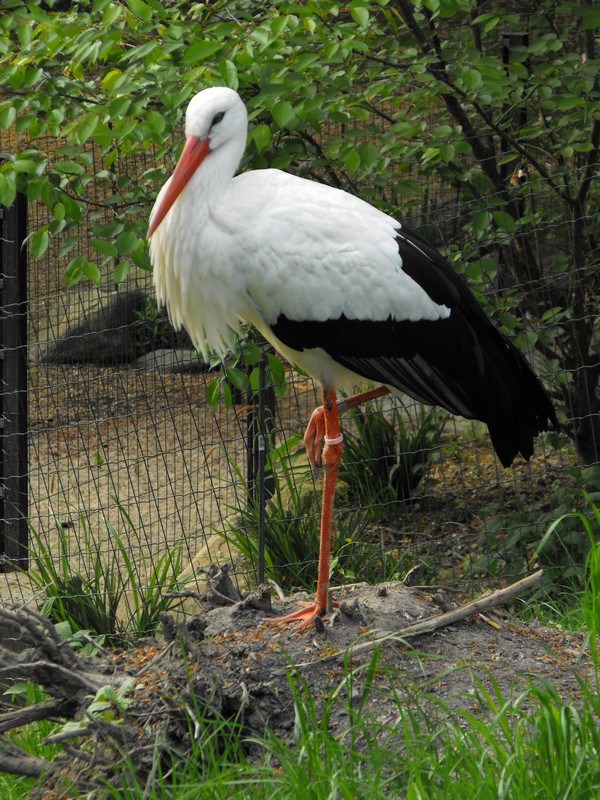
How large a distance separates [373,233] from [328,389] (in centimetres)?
59

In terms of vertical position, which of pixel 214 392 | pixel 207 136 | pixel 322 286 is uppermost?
pixel 207 136

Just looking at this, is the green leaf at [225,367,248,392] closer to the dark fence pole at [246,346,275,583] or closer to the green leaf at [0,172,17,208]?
the dark fence pole at [246,346,275,583]

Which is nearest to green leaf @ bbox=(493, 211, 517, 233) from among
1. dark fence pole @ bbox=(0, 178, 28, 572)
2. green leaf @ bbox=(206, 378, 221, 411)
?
green leaf @ bbox=(206, 378, 221, 411)

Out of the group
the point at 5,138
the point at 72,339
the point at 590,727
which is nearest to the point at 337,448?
the point at 590,727

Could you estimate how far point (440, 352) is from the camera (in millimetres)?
3898

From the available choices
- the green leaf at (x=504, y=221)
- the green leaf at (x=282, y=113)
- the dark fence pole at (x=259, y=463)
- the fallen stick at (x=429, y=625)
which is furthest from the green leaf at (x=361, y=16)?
the fallen stick at (x=429, y=625)

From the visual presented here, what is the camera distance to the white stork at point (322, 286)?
3730 millimetres

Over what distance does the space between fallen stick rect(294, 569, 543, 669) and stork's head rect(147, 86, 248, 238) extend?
57.6 inches

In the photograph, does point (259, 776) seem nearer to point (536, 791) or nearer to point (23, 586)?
point (536, 791)

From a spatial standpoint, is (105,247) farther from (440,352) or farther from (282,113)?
(440,352)

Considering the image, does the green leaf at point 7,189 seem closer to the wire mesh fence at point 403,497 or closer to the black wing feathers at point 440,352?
the wire mesh fence at point 403,497

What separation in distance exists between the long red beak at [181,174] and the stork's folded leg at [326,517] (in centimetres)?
81

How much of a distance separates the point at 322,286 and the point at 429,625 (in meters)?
1.11

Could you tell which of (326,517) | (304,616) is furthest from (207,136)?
(304,616)
